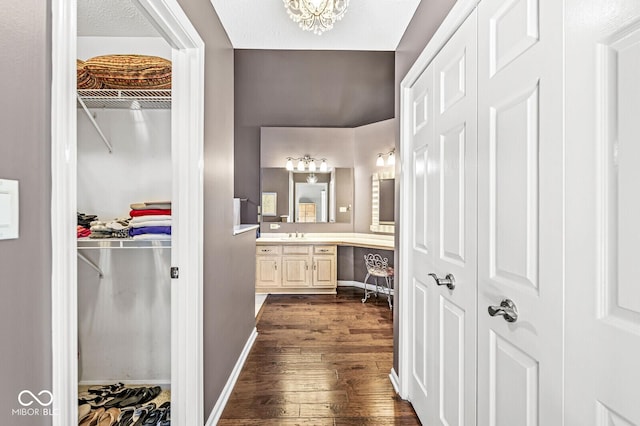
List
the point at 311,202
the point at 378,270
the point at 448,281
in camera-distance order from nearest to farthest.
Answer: the point at 448,281
the point at 378,270
the point at 311,202

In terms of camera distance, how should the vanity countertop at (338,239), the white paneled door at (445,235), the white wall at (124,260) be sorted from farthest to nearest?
1. the vanity countertop at (338,239)
2. the white wall at (124,260)
3. the white paneled door at (445,235)

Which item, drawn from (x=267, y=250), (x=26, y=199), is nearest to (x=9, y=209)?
(x=26, y=199)

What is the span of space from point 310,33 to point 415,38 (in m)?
0.83

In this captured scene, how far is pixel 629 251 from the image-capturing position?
0.73 m

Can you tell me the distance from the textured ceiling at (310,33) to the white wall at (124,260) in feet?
1.84

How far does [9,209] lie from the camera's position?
0.70 m

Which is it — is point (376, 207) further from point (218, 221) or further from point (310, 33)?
point (218, 221)

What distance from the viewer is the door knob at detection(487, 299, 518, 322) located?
1103 mm

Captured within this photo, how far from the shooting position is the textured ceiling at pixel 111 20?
6.71 feet

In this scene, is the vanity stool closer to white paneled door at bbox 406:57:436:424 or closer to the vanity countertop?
the vanity countertop

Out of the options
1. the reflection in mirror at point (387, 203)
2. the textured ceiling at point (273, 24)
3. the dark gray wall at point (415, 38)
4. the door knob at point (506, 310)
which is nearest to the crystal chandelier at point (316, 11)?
the textured ceiling at point (273, 24)

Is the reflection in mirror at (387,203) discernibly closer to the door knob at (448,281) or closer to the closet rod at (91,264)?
the door knob at (448,281)

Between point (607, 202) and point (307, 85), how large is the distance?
459 centimetres

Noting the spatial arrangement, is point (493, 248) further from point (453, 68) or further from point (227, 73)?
point (227, 73)
